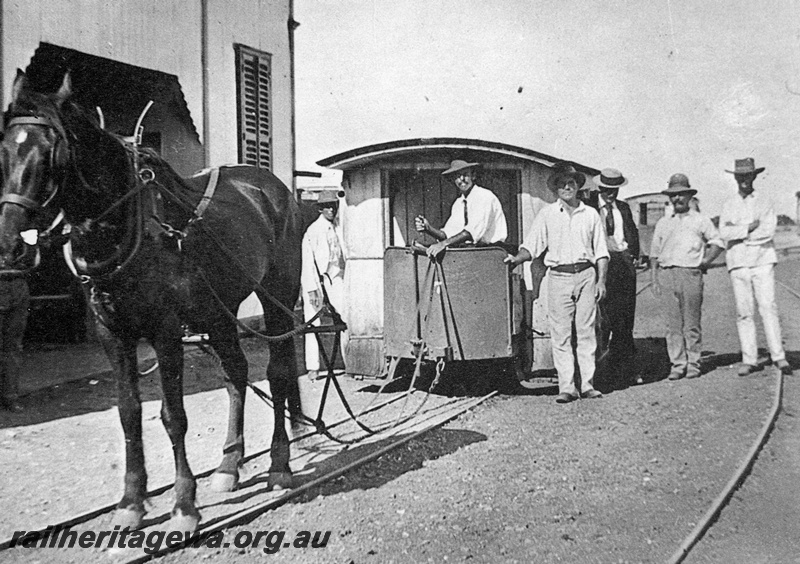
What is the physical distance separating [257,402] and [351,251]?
2.09 metres

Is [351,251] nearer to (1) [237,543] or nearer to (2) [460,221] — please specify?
(2) [460,221]

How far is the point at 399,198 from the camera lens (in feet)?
29.0

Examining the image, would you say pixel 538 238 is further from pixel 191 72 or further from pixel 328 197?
pixel 191 72

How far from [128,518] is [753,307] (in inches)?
259

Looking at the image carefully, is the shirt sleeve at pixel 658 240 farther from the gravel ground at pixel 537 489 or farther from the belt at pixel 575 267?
the gravel ground at pixel 537 489

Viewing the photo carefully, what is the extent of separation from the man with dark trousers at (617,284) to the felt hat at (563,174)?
2.28ft

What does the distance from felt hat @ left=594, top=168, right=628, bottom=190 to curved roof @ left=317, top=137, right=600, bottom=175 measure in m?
0.81

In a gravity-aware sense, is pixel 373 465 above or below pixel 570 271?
below

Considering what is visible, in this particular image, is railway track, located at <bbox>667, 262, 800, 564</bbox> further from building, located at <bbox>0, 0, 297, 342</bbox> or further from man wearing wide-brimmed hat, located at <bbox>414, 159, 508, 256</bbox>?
building, located at <bbox>0, 0, 297, 342</bbox>

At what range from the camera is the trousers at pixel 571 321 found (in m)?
7.07

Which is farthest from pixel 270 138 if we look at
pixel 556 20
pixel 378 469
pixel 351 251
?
pixel 378 469

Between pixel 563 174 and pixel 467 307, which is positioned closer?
pixel 467 307

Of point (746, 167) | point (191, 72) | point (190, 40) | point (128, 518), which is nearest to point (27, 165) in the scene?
point (128, 518)

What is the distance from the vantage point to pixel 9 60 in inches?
229
